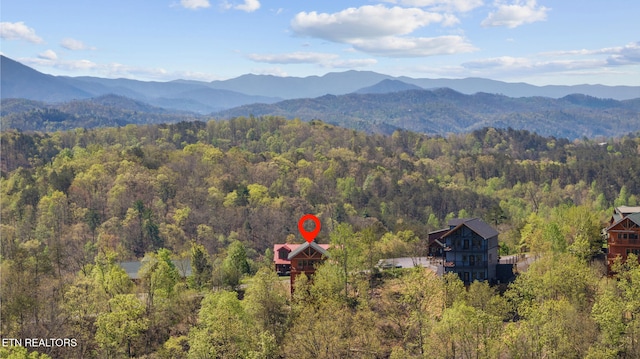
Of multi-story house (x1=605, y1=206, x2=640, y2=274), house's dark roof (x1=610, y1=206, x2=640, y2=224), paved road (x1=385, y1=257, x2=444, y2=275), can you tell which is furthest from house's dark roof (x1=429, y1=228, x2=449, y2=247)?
house's dark roof (x1=610, y1=206, x2=640, y2=224)

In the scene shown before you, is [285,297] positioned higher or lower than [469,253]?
lower

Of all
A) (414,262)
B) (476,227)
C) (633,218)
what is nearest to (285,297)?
(414,262)

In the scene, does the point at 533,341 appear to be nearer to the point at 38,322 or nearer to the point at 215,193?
the point at 38,322

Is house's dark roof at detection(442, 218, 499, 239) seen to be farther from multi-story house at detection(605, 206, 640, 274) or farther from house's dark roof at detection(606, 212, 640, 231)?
house's dark roof at detection(606, 212, 640, 231)

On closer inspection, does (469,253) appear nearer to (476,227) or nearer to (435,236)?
(476,227)

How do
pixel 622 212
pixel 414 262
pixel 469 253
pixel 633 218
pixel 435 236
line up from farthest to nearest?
pixel 435 236
pixel 414 262
pixel 622 212
pixel 469 253
pixel 633 218

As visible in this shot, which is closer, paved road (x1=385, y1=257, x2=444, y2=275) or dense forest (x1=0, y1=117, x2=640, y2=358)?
dense forest (x1=0, y1=117, x2=640, y2=358)

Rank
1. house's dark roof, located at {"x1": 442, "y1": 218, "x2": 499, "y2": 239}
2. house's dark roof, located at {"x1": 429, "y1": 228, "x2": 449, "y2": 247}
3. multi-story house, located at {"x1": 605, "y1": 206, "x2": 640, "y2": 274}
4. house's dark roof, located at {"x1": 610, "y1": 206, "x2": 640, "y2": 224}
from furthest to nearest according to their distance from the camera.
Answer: house's dark roof, located at {"x1": 429, "y1": 228, "x2": 449, "y2": 247}
house's dark roof, located at {"x1": 610, "y1": 206, "x2": 640, "y2": 224}
house's dark roof, located at {"x1": 442, "y1": 218, "x2": 499, "y2": 239}
multi-story house, located at {"x1": 605, "y1": 206, "x2": 640, "y2": 274}

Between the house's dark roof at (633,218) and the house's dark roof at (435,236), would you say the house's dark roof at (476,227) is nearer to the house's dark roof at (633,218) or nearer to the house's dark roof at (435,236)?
the house's dark roof at (435,236)
